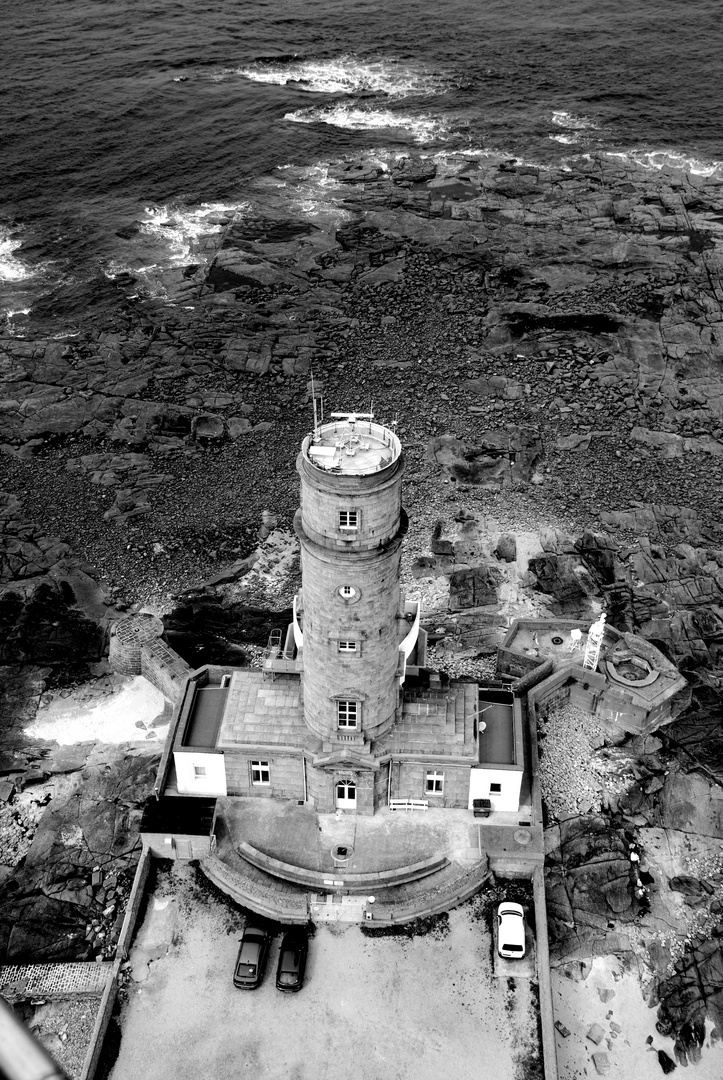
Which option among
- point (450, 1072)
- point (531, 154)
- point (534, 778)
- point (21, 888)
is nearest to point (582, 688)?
point (534, 778)

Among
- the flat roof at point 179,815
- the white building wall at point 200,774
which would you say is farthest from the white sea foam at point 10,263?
the flat roof at point 179,815

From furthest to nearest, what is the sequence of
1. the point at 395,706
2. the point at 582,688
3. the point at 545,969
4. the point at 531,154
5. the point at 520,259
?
the point at 531,154
the point at 520,259
the point at 582,688
the point at 395,706
the point at 545,969

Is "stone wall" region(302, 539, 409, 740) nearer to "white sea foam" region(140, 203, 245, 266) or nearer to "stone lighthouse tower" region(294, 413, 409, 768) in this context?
"stone lighthouse tower" region(294, 413, 409, 768)

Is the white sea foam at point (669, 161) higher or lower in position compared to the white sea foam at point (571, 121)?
lower

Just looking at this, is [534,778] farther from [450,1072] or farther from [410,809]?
[450,1072]

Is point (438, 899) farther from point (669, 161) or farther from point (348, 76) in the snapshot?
point (348, 76)

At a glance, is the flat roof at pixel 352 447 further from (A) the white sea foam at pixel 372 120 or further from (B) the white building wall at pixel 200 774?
(A) the white sea foam at pixel 372 120
